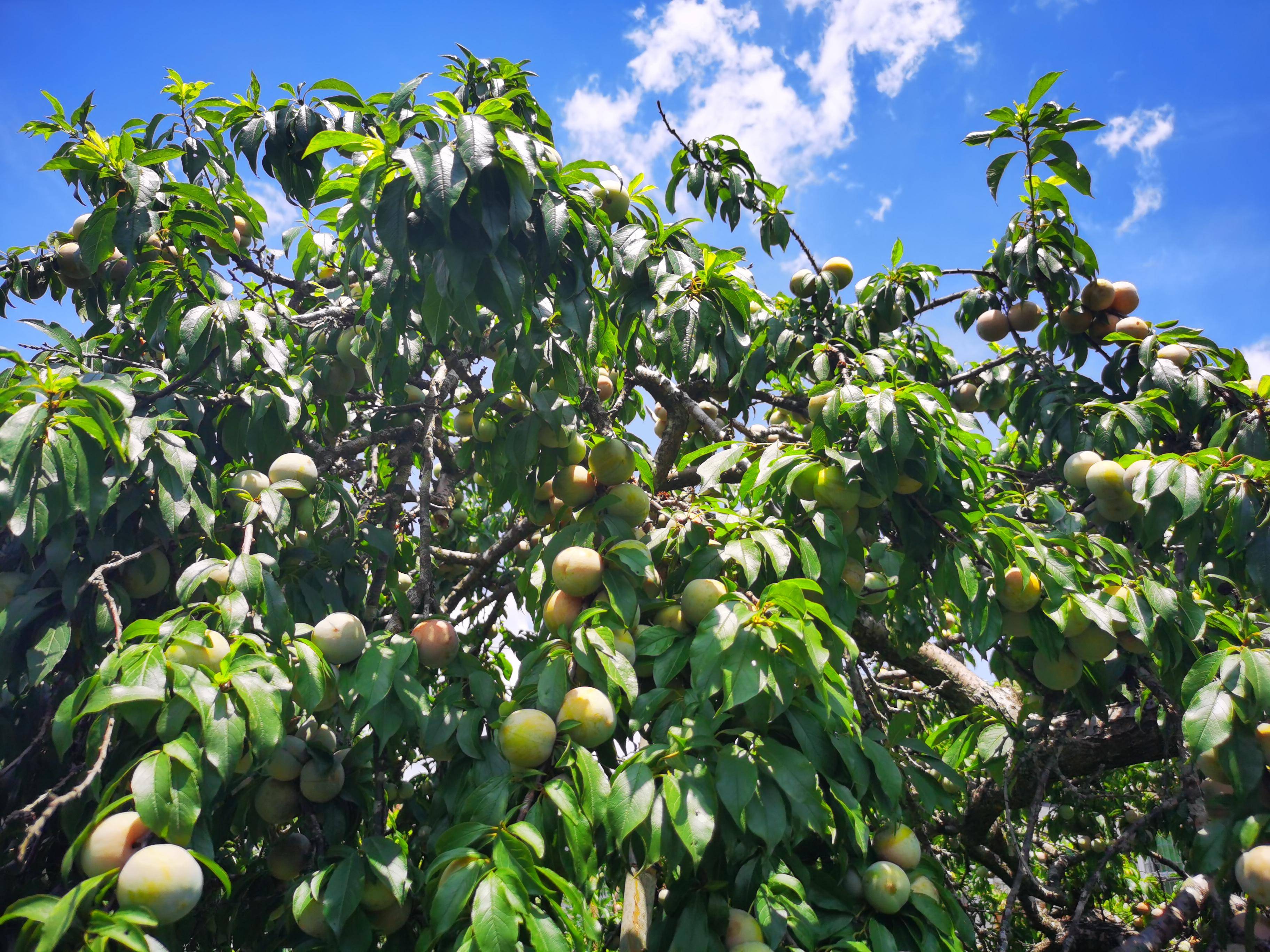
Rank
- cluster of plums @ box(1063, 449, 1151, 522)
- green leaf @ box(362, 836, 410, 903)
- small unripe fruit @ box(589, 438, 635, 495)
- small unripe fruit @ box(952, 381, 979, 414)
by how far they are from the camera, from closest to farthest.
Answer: green leaf @ box(362, 836, 410, 903)
small unripe fruit @ box(589, 438, 635, 495)
cluster of plums @ box(1063, 449, 1151, 522)
small unripe fruit @ box(952, 381, 979, 414)

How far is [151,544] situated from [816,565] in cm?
144

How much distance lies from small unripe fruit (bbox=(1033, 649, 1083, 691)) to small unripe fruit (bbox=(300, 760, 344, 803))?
1654mm

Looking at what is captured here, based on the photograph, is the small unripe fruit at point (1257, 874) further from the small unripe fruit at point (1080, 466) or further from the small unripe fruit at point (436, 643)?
the small unripe fruit at point (436, 643)

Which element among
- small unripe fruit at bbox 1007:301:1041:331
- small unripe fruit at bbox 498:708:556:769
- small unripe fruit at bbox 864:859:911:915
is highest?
small unripe fruit at bbox 1007:301:1041:331

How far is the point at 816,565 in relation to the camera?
59.4 inches

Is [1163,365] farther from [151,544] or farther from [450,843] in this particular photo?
[151,544]

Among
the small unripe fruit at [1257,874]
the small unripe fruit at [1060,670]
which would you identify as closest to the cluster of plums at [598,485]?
the small unripe fruit at [1060,670]

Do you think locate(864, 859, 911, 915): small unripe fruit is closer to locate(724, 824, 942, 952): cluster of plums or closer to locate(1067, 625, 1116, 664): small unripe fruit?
locate(724, 824, 942, 952): cluster of plums

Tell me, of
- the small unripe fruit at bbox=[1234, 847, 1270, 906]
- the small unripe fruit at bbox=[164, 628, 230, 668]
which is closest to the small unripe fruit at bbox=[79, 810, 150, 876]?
the small unripe fruit at bbox=[164, 628, 230, 668]

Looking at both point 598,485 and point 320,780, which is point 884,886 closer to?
point 598,485

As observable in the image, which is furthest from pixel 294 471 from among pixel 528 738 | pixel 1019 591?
pixel 1019 591

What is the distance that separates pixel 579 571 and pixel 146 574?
1022 mm

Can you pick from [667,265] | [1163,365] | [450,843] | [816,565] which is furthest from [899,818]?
[1163,365]

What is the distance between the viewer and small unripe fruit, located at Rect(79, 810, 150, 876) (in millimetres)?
1120
